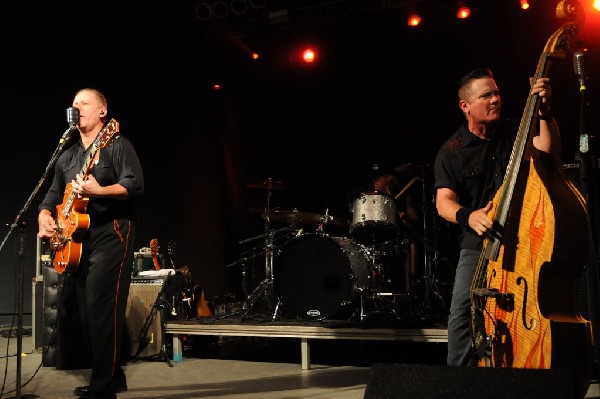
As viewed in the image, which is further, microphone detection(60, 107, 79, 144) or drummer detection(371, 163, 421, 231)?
drummer detection(371, 163, 421, 231)

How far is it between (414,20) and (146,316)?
5466mm

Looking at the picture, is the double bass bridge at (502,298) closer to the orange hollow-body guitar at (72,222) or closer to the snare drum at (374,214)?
the orange hollow-body guitar at (72,222)

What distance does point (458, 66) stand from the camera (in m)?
8.72

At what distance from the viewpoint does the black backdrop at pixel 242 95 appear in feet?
26.5

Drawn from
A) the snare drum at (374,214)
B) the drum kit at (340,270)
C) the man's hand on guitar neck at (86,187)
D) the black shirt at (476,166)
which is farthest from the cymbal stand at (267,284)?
the black shirt at (476,166)

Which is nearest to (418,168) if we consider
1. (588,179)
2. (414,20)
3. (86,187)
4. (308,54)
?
(414,20)

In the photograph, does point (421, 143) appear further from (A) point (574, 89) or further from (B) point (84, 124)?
(B) point (84, 124)

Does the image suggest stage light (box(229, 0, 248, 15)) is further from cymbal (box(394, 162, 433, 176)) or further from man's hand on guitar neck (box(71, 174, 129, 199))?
man's hand on guitar neck (box(71, 174, 129, 199))

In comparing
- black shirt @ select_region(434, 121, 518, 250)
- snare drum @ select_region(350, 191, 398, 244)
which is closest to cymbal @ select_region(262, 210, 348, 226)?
snare drum @ select_region(350, 191, 398, 244)

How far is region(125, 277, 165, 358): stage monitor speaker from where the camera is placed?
6.03 metres

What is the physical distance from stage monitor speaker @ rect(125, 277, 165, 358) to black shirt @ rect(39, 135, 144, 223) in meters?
2.17

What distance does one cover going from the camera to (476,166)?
3.14 m

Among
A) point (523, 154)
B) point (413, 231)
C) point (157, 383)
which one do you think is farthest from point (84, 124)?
point (413, 231)

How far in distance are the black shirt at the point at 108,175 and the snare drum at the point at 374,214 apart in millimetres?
3256
